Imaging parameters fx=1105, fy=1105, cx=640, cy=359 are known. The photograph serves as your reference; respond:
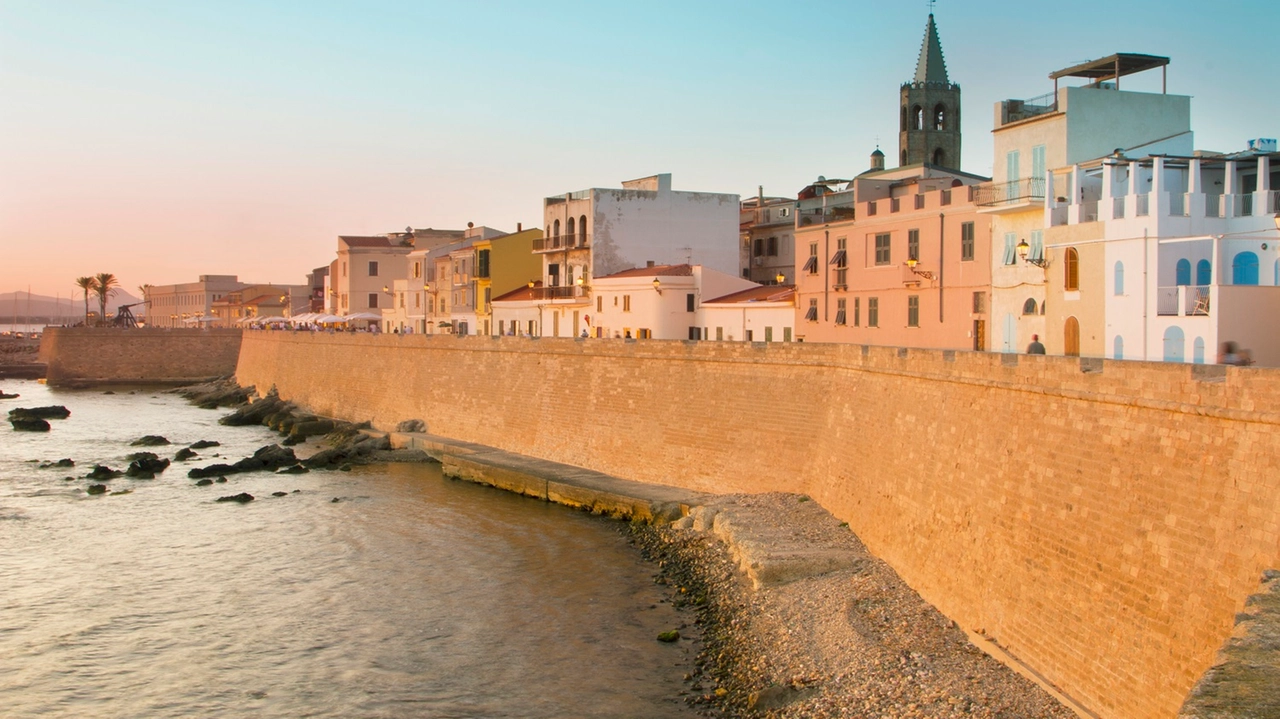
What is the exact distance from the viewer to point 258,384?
6272 cm

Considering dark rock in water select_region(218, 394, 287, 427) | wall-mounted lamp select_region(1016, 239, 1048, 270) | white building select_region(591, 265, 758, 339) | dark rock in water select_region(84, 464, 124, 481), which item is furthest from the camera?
dark rock in water select_region(218, 394, 287, 427)

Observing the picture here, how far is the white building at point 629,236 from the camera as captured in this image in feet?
156

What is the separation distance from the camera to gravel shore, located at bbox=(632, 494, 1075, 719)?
1286 centimetres

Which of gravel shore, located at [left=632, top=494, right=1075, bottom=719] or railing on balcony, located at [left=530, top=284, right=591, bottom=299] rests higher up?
railing on balcony, located at [left=530, top=284, right=591, bottom=299]

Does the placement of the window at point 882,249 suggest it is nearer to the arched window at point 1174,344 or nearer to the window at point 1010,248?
the window at point 1010,248

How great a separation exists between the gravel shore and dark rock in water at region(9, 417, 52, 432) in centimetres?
3780

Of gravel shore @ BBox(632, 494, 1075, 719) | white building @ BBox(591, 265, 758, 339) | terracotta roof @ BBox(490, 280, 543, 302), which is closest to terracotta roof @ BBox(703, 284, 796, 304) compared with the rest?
white building @ BBox(591, 265, 758, 339)

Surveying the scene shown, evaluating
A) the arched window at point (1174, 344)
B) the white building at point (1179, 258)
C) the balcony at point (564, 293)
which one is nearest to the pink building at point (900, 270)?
the white building at point (1179, 258)

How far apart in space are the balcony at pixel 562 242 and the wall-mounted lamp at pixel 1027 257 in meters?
24.8

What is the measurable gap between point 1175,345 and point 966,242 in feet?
29.2

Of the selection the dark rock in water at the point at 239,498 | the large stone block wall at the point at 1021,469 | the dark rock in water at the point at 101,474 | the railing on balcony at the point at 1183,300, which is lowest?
the dark rock in water at the point at 239,498

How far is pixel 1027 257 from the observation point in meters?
26.0

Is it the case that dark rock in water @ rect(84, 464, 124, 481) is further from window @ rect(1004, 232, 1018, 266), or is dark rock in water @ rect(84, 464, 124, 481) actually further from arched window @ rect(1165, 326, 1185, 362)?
arched window @ rect(1165, 326, 1185, 362)

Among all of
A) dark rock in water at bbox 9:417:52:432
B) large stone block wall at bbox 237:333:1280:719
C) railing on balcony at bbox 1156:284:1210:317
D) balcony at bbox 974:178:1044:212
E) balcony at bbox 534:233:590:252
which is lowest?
dark rock in water at bbox 9:417:52:432
